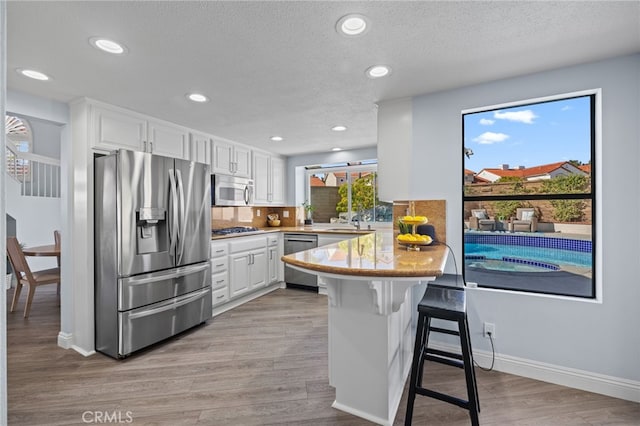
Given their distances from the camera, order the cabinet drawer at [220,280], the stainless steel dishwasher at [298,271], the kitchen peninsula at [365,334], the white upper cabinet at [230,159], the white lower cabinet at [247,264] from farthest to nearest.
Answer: the stainless steel dishwasher at [298,271], the white upper cabinet at [230,159], the white lower cabinet at [247,264], the cabinet drawer at [220,280], the kitchen peninsula at [365,334]

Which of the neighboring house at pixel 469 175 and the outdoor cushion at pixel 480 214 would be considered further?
the outdoor cushion at pixel 480 214

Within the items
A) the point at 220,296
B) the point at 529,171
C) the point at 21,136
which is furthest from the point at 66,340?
the point at 21,136

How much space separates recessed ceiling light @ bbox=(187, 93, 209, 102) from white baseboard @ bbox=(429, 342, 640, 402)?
3.05 m

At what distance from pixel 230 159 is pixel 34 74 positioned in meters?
2.11

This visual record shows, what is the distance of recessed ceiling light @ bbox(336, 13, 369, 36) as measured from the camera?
56.1 inches

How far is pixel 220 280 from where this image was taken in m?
3.38

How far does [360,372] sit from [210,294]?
2.04 metres

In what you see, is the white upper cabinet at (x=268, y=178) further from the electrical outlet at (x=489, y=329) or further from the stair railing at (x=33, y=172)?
the stair railing at (x=33, y=172)

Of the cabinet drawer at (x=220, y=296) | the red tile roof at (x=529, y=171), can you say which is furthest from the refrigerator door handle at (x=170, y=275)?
the red tile roof at (x=529, y=171)

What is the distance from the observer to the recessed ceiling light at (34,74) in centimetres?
195

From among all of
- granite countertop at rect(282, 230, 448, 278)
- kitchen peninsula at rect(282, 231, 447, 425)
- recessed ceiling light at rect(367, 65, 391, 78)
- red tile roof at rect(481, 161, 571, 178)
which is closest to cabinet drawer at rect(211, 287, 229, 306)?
kitchen peninsula at rect(282, 231, 447, 425)

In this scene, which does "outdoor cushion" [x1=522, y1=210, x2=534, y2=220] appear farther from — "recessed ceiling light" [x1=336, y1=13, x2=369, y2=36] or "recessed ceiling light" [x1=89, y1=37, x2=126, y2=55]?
"recessed ceiling light" [x1=89, y1=37, x2=126, y2=55]

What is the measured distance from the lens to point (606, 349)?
6.11 feet

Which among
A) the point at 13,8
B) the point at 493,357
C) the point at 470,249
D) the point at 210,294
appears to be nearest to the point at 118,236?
the point at 210,294
